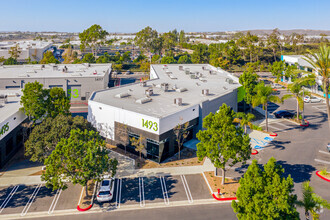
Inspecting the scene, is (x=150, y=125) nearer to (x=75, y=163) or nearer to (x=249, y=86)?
(x=75, y=163)

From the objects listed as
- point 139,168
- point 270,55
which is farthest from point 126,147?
point 270,55

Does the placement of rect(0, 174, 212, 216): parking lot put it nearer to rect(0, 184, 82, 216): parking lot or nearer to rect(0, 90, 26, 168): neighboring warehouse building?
rect(0, 184, 82, 216): parking lot

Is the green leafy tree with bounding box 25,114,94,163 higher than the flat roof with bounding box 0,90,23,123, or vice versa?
the flat roof with bounding box 0,90,23,123

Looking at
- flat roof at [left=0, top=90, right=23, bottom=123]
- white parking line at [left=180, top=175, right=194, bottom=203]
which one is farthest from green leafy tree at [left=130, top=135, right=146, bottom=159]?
flat roof at [left=0, top=90, right=23, bottom=123]

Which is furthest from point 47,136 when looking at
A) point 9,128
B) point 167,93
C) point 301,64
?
point 301,64

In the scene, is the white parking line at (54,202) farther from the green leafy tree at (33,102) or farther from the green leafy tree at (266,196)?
the green leafy tree at (266,196)

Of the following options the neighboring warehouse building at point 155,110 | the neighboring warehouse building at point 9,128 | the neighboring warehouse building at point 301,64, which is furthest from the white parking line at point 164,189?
the neighboring warehouse building at point 301,64

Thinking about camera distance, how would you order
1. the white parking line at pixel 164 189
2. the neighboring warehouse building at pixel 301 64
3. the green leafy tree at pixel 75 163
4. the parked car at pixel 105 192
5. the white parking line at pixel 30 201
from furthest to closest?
the neighboring warehouse building at pixel 301 64 < the white parking line at pixel 164 189 < the parked car at pixel 105 192 < the white parking line at pixel 30 201 < the green leafy tree at pixel 75 163
